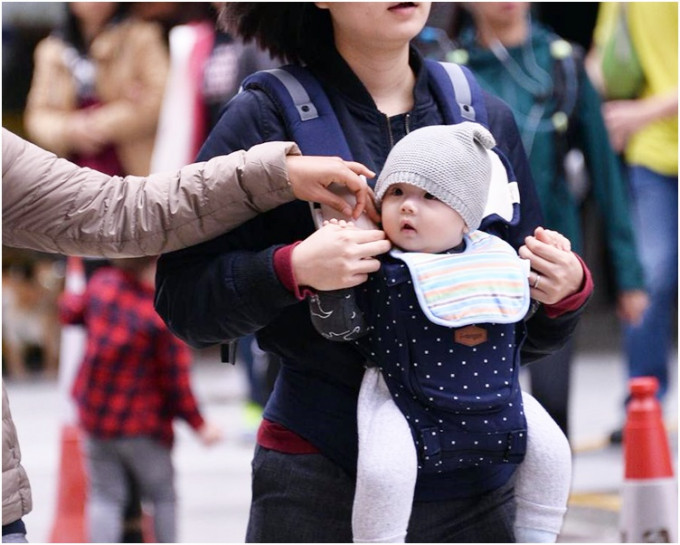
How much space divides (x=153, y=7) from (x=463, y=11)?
89.4 inches

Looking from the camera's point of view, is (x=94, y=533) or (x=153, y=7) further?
(x=153, y=7)

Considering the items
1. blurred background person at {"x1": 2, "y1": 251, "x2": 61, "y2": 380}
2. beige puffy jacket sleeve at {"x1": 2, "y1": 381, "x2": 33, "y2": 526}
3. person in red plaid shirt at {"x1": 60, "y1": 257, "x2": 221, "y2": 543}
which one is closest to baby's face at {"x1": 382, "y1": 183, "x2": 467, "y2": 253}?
beige puffy jacket sleeve at {"x1": 2, "y1": 381, "x2": 33, "y2": 526}

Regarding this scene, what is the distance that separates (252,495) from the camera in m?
3.22

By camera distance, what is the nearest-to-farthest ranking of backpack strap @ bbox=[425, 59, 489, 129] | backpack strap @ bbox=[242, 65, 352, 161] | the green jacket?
backpack strap @ bbox=[242, 65, 352, 161], backpack strap @ bbox=[425, 59, 489, 129], the green jacket

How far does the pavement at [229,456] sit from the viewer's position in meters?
5.93

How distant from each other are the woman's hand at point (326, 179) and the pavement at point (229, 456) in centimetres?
285

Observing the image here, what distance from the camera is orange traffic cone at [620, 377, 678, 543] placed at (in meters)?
4.48

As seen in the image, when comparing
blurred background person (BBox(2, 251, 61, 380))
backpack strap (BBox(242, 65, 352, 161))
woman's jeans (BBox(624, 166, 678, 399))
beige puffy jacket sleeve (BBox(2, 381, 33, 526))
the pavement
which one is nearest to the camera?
beige puffy jacket sleeve (BBox(2, 381, 33, 526))

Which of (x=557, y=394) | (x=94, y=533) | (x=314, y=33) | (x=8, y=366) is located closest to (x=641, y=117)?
(x=557, y=394)

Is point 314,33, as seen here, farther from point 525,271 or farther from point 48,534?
point 48,534

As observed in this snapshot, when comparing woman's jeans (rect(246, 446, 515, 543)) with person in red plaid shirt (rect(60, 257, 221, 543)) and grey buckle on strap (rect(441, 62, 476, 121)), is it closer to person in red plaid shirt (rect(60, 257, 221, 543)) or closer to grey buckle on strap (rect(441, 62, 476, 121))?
grey buckle on strap (rect(441, 62, 476, 121))

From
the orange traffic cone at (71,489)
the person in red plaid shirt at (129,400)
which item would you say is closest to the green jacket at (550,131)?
the person in red plaid shirt at (129,400)

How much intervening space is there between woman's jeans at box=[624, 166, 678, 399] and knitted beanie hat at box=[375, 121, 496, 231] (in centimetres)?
372

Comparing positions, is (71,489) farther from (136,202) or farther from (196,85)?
(136,202)
